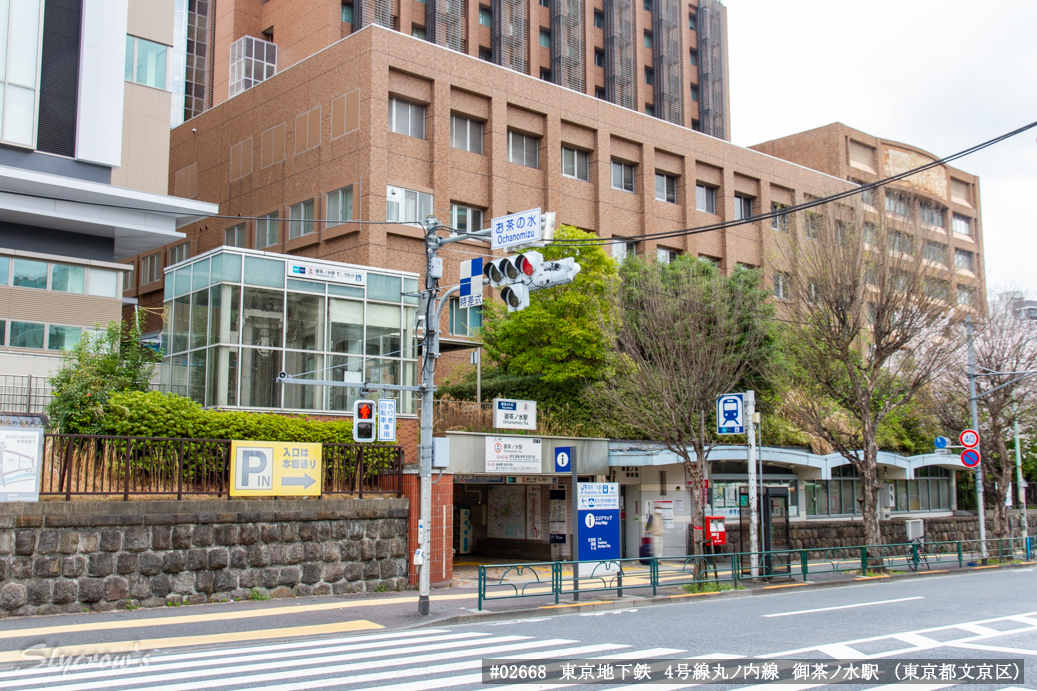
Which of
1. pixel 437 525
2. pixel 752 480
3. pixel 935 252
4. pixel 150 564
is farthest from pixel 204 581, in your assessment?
pixel 935 252

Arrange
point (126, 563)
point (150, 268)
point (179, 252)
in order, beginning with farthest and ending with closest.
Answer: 1. point (150, 268)
2. point (179, 252)
3. point (126, 563)

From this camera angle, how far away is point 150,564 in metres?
16.3

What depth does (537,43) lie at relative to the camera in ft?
185

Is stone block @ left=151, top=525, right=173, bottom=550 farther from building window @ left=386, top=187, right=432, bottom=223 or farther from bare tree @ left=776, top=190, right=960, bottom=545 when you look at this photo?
building window @ left=386, top=187, right=432, bottom=223

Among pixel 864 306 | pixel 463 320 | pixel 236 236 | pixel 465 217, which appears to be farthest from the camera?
pixel 236 236

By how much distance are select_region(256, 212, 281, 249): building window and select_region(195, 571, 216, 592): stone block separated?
25.0m

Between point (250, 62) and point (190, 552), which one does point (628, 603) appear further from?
point (250, 62)

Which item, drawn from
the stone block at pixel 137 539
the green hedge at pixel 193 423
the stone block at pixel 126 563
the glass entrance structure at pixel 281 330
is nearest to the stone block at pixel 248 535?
the stone block at pixel 137 539

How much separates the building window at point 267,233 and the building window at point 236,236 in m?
0.96

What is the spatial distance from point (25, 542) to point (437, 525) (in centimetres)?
858

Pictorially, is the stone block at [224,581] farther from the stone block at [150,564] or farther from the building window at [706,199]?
the building window at [706,199]

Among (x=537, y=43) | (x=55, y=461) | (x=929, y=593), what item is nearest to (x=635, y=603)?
(x=929, y=593)

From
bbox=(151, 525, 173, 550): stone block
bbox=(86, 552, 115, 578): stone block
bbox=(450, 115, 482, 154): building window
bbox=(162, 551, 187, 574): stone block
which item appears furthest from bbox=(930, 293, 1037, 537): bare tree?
bbox=(86, 552, 115, 578): stone block
